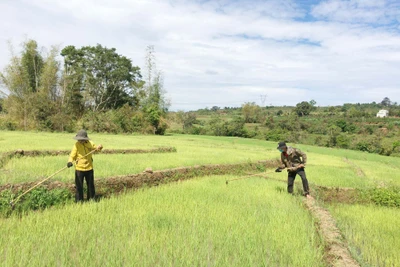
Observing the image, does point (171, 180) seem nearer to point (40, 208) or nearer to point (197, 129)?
point (40, 208)

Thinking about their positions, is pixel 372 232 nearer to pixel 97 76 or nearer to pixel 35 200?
pixel 35 200

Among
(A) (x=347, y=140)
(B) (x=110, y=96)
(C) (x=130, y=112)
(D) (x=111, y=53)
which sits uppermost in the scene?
(D) (x=111, y=53)

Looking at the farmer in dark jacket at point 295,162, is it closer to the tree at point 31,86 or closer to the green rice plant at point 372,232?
the green rice plant at point 372,232

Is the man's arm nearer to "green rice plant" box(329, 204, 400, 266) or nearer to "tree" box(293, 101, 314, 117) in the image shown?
"green rice plant" box(329, 204, 400, 266)

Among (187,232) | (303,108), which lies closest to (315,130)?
Answer: (303,108)

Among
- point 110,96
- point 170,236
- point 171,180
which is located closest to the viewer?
point 170,236

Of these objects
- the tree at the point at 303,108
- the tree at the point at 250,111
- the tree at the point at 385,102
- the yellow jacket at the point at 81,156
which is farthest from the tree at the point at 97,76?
the tree at the point at 385,102

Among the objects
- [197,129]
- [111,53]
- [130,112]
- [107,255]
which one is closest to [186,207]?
[107,255]

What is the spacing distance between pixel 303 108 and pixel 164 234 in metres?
72.7

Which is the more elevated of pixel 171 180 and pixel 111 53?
pixel 111 53

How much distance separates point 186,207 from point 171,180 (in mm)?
2711

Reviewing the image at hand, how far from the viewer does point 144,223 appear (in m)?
3.63

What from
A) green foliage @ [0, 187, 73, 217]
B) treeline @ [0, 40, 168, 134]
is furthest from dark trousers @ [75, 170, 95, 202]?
treeline @ [0, 40, 168, 134]

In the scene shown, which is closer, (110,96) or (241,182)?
(241,182)
